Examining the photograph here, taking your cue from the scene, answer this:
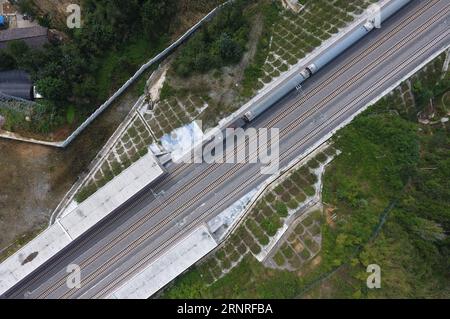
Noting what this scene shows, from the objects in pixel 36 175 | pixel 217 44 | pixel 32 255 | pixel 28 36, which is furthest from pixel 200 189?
pixel 28 36

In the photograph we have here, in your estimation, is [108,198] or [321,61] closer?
[108,198]

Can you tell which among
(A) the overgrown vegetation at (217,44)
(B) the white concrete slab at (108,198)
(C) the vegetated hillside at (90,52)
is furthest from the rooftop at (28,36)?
(B) the white concrete slab at (108,198)

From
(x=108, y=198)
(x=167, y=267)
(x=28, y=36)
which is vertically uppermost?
(x=28, y=36)

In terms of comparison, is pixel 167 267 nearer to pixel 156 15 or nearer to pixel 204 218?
pixel 204 218

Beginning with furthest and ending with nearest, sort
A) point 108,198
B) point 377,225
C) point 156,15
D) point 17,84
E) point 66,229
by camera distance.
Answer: point 17,84
point 156,15
point 108,198
point 66,229
point 377,225

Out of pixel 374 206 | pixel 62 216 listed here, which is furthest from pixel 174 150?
pixel 374 206

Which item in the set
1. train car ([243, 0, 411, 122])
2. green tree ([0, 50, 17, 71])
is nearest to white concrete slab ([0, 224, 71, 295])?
green tree ([0, 50, 17, 71])

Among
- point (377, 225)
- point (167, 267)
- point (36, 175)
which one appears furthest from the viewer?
point (36, 175)
